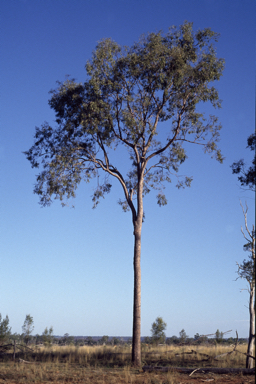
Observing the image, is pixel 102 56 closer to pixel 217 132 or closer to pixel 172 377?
pixel 217 132

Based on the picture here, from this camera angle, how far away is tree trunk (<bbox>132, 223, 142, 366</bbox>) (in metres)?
15.7

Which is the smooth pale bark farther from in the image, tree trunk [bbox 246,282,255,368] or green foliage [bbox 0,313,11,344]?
green foliage [bbox 0,313,11,344]

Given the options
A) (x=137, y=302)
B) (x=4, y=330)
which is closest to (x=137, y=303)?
(x=137, y=302)

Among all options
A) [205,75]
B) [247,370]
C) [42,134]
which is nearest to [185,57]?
[205,75]

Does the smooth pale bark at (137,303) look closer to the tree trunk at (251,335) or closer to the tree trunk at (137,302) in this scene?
the tree trunk at (137,302)

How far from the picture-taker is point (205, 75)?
62.9 feet

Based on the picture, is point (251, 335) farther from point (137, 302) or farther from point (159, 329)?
point (159, 329)

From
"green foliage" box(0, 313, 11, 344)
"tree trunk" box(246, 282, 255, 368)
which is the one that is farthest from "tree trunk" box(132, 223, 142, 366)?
"green foliage" box(0, 313, 11, 344)

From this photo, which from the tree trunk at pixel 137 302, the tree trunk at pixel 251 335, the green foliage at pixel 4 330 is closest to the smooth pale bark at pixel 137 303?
the tree trunk at pixel 137 302

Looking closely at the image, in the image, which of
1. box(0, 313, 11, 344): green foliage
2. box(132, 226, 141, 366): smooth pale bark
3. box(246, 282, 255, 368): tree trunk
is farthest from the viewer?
box(0, 313, 11, 344): green foliage

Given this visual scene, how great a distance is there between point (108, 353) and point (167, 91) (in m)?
13.9

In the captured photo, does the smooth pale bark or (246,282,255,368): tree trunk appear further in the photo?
the smooth pale bark

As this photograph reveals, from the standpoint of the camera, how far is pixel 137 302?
53.9ft

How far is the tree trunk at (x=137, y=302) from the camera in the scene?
15.7m
